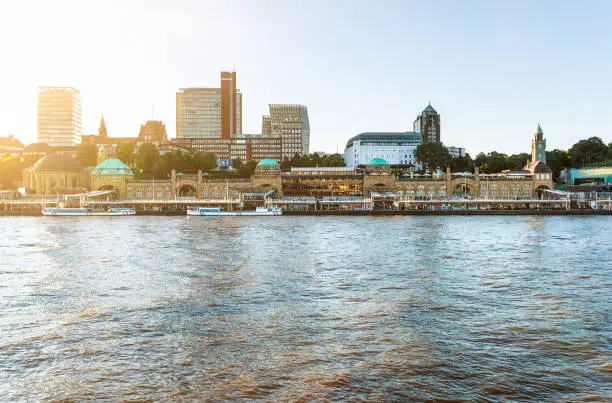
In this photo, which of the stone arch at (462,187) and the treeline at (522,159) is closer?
the stone arch at (462,187)

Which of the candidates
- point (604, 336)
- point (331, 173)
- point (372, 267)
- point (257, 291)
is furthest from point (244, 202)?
point (604, 336)

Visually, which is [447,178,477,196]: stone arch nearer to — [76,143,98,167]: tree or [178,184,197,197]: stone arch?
[178,184,197,197]: stone arch

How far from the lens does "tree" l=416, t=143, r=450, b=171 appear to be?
16588cm

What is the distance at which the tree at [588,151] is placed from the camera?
532ft

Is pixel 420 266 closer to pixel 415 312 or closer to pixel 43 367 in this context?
pixel 415 312

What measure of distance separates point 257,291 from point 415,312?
946cm

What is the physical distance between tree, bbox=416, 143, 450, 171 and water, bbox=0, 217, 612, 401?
395ft

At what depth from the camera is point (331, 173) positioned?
502ft

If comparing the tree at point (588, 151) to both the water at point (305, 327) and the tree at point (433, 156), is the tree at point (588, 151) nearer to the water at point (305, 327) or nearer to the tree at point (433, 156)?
the tree at point (433, 156)

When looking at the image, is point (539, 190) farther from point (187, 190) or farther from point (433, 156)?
point (187, 190)

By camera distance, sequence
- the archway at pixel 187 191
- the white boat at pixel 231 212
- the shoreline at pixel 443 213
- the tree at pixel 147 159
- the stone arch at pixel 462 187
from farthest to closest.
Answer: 1. the tree at pixel 147 159
2. the stone arch at pixel 462 187
3. the archway at pixel 187 191
4. the shoreline at pixel 443 213
5. the white boat at pixel 231 212

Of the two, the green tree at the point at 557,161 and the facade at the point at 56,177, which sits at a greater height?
the green tree at the point at 557,161

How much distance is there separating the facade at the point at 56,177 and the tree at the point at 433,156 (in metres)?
97.8

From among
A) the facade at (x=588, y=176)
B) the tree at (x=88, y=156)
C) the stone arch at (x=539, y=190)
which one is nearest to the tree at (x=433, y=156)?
the stone arch at (x=539, y=190)
